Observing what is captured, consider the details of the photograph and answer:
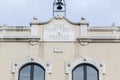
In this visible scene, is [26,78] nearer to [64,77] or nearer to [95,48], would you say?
[64,77]

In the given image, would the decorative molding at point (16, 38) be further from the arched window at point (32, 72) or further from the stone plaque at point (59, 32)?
the arched window at point (32, 72)

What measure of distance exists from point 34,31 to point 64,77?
3.21 m

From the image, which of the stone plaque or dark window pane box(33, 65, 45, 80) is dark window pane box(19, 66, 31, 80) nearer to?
dark window pane box(33, 65, 45, 80)

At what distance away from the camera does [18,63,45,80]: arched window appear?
2198cm

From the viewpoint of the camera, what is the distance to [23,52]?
73.8ft

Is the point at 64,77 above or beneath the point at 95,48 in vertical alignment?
beneath

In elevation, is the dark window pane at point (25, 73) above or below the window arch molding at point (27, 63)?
below

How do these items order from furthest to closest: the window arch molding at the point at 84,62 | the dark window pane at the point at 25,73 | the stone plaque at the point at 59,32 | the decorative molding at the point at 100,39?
the stone plaque at the point at 59,32 → the decorative molding at the point at 100,39 → the dark window pane at the point at 25,73 → the window arch molding at the point at 84,62

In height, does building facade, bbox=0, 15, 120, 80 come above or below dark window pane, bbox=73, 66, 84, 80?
above

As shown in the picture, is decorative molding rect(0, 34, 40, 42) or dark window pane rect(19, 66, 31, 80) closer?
dark window pane rect(19, 66, 31, 80)

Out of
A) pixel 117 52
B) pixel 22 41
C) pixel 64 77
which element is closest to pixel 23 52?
pixel 22 41

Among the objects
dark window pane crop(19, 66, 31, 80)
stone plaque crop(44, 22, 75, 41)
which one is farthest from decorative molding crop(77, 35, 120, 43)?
dark window pane crop(19, 66, 31, 80)

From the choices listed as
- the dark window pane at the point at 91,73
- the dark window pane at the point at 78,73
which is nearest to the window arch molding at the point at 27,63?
the dark window pane at the point at 78,73

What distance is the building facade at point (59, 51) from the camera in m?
22.0
